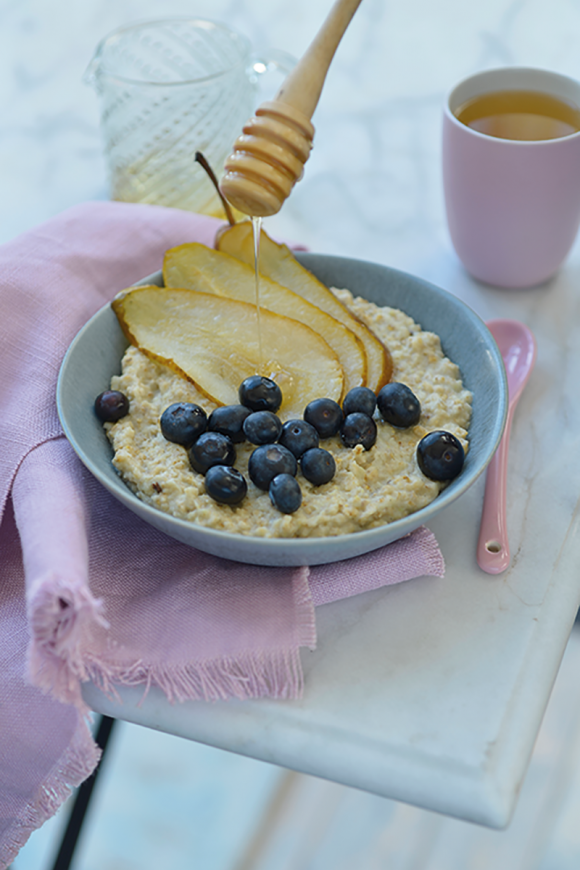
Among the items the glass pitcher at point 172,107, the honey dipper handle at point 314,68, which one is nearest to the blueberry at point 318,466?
the honey dipper handle at point 314,68

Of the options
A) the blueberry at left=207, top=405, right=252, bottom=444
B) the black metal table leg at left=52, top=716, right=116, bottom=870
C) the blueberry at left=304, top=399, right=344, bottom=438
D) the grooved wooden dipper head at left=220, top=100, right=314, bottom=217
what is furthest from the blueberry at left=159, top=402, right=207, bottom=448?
the black metal table leg at left=52, top=716, right=116, bottom=870

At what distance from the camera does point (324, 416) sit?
86 cm

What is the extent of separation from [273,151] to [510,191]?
1.52ft

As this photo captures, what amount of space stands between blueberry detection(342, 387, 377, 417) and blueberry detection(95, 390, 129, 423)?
245mm

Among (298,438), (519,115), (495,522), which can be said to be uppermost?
(519,115)

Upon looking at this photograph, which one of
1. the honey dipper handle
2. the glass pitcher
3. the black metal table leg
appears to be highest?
the honey dipper handle

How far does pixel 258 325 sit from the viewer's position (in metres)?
0.98

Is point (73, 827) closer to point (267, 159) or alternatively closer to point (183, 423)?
point (183, 423)

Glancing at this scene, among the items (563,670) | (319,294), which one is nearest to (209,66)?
(319,294)

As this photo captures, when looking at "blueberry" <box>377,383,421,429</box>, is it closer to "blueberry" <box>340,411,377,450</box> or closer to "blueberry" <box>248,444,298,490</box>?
"blueberry" <box>340,411,377,450</box>

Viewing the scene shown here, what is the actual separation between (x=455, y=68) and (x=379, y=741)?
1.60 metres

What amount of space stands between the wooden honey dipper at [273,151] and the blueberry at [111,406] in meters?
0.25

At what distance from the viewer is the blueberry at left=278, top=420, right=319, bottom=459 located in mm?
844

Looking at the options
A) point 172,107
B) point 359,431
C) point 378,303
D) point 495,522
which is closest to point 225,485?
point 359,431
